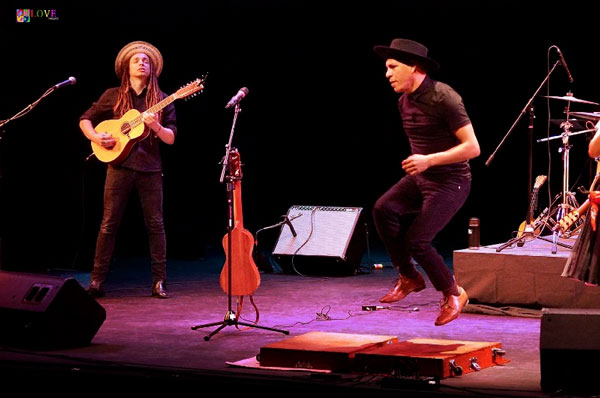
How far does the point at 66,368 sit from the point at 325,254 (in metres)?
4.71

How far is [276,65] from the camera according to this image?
12.0 metres

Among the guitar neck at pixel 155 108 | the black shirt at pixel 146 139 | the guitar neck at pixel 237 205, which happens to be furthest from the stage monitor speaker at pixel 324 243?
the guitar neck at pixel 237 205

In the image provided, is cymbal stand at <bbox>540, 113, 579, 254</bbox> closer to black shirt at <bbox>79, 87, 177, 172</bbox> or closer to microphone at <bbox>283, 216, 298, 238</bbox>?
microphone at <bbox>283, 216, 298, 238</bbox>

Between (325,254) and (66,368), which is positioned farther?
(325,254)

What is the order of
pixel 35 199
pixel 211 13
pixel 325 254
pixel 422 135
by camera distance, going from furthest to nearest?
pixel 211 13 < pixel 35 199 < pixel 325 254 < pixel 422 135

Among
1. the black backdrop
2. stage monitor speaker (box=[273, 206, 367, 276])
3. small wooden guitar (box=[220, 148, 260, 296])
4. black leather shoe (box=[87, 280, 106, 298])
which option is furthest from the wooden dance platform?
the black backdrop

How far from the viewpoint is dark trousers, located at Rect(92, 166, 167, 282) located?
816 centimetres

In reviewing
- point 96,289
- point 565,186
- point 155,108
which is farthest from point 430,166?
point 565,186

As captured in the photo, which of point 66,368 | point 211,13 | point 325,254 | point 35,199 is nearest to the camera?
point 66,368

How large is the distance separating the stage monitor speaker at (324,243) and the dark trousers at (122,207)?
203cm

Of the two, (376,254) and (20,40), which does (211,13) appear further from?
(376,254)

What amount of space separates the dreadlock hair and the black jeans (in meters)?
2.40

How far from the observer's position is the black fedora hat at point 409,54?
6.41 metres

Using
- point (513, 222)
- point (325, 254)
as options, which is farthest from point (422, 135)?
point (513, 222)
